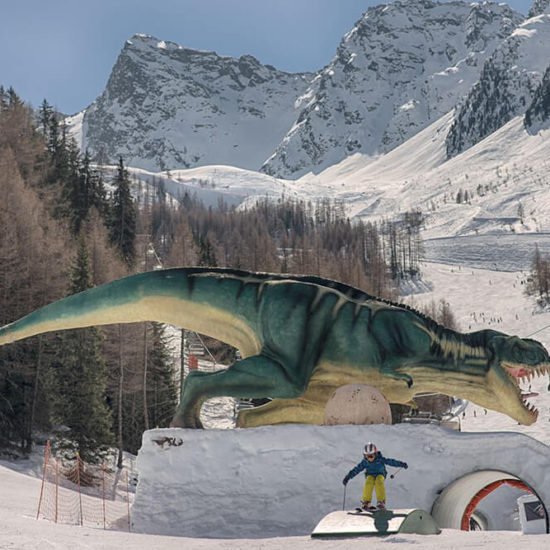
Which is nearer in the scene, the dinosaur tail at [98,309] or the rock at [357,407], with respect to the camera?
the rock at [357,407]

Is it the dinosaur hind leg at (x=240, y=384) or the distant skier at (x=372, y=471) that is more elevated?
the dinosaur hind leg at (x=240, y=384)

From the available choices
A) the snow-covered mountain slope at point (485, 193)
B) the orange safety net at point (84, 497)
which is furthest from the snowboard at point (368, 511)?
the snow-covered mountain slope at point (485, 193)

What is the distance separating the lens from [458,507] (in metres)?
11.7

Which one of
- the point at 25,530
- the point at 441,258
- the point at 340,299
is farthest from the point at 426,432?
the point at 441,258

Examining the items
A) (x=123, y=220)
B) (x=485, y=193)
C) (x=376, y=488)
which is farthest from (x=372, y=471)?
(x=485, y=193)

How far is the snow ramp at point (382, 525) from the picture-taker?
27.5 feet

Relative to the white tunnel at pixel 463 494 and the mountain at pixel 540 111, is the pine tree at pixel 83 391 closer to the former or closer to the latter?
the white tunnel at pixel 463 494

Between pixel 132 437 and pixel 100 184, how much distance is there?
29499 millimetres

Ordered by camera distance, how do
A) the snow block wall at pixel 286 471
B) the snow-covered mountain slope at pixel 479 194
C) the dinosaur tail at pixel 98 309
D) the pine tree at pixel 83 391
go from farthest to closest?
the snow-covered mountain slope at pixel 479 194
the pine tree at pixel 83 391
the dinosaur tail at pixel 98 309
the snow block wall at pixel 286 471

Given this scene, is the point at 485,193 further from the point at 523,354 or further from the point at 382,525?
the point at 382,525

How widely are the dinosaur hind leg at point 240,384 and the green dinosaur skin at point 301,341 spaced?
0.05ft

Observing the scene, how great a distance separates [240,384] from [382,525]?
3764 millimetres

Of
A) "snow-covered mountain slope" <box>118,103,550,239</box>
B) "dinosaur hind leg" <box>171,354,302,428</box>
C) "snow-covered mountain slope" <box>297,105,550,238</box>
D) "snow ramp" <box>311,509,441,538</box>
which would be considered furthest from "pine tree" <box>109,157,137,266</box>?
"snow-covered mountain slope" <box>297,105,550,238</box>

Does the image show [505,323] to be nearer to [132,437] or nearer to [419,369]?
[132,437]
